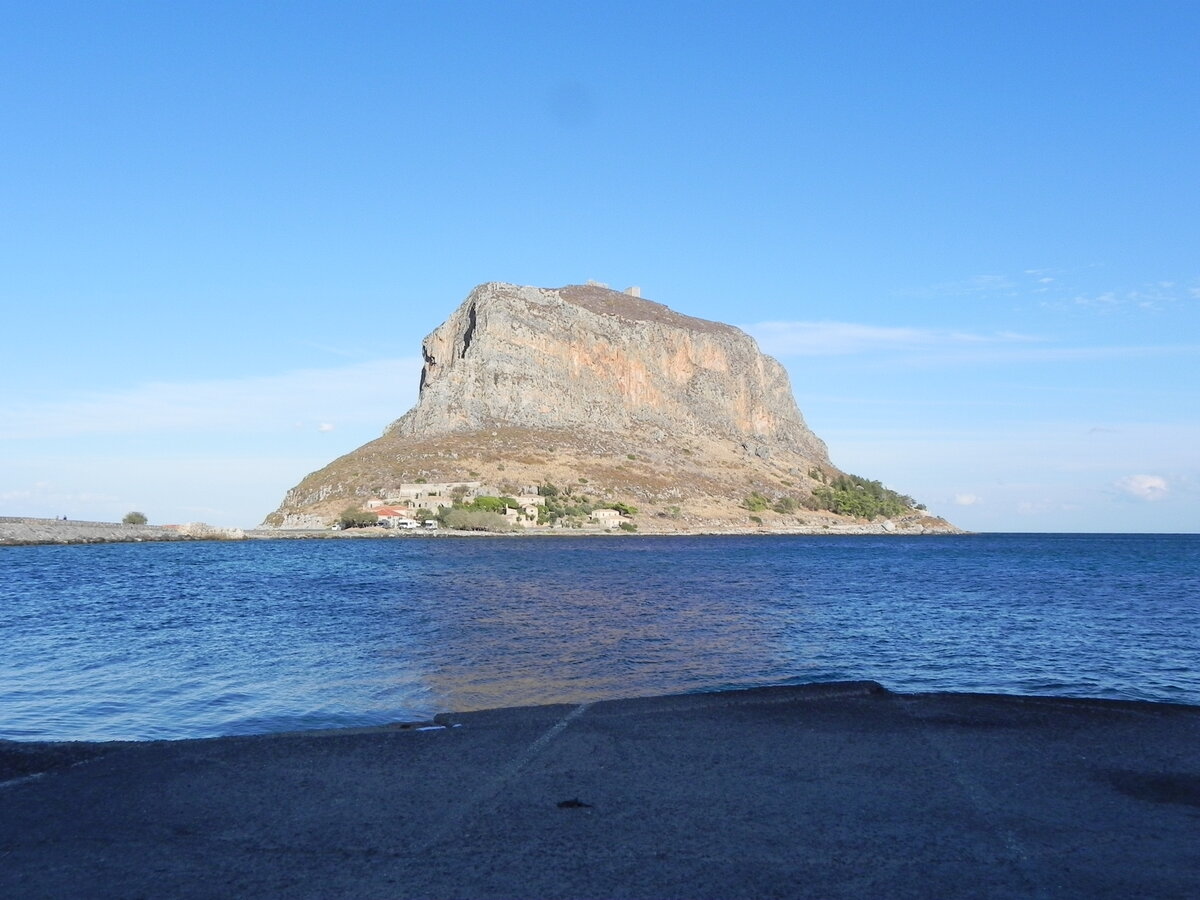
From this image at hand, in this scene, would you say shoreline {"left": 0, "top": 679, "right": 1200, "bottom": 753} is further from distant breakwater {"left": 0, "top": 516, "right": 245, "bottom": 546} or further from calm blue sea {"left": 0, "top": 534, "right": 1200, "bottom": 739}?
distant breakwater {"left": 0, "top": 516, "right": 245, "bottom": 546}

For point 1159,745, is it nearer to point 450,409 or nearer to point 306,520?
point 306,520

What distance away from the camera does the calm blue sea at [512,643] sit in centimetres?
1569

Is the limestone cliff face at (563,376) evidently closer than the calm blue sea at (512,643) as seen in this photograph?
No

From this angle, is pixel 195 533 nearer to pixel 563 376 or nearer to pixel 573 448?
pixel 573 448

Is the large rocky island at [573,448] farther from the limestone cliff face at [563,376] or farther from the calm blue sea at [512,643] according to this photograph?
the calm blue sea at [512,643]

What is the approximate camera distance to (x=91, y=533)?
356ft

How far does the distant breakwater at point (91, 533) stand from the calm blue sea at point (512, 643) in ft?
194

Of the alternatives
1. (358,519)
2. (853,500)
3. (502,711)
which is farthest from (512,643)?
(853,500)

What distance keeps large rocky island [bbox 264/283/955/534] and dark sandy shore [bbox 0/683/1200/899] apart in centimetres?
11174

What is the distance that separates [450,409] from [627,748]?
150921 millimetres

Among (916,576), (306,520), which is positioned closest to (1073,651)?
(916,576)

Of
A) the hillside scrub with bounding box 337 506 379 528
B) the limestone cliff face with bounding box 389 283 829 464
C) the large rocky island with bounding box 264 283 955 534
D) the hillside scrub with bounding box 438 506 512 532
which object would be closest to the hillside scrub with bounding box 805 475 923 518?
the large rocky island with bounding box 264 283 955 534

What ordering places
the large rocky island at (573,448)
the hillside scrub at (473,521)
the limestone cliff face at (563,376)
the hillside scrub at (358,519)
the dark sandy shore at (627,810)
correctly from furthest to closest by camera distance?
the limestone cliff face at (563,376) < the large rocky island at (573,448) < the hillside scrub at (358,519) < the hillside scrub at (473,521) < the dark sandy shore at (627,810)

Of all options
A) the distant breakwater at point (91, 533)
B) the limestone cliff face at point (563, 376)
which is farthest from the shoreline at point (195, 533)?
the limestone cliff face at point (563, 376)
